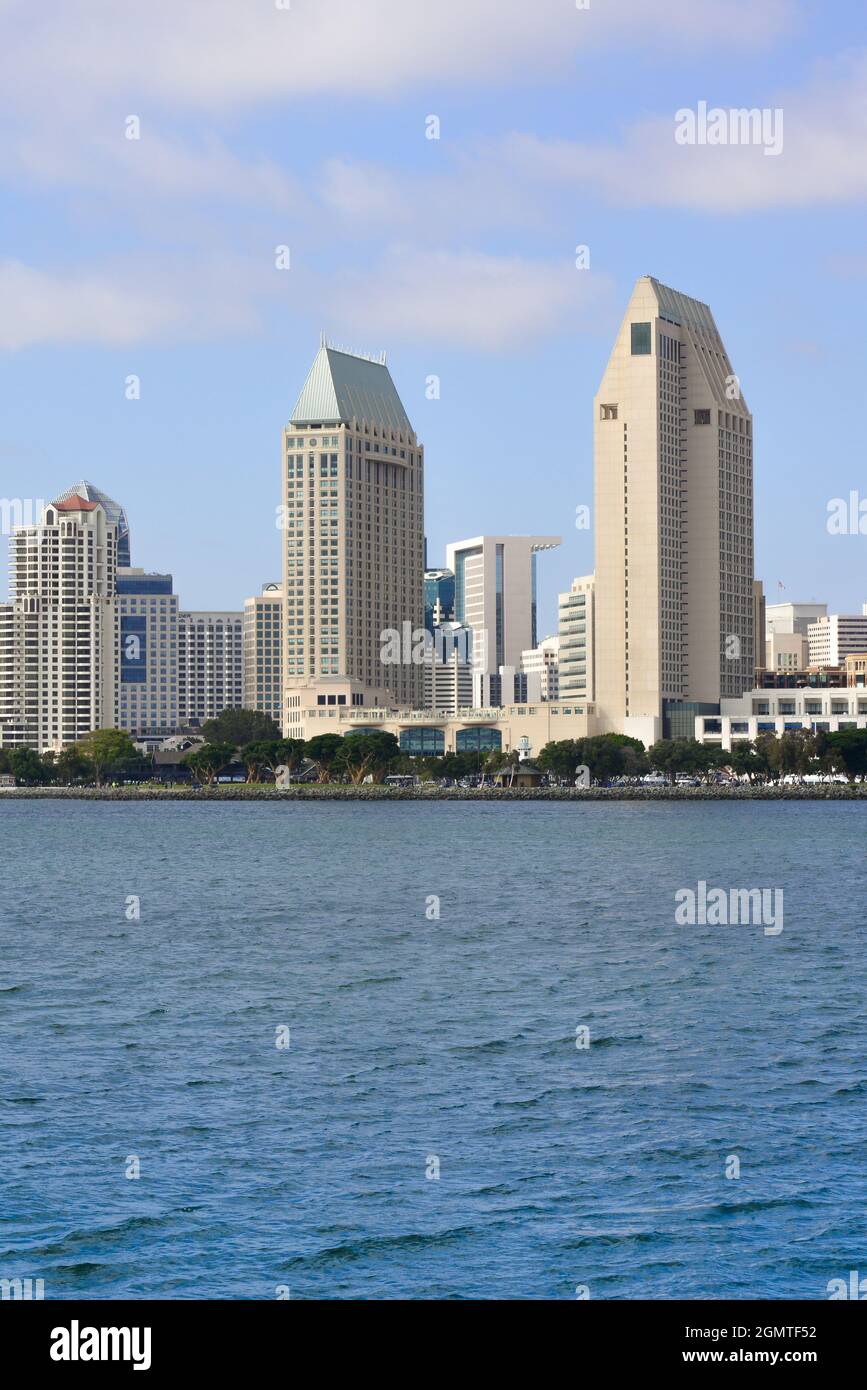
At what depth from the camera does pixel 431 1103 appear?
30.2 m

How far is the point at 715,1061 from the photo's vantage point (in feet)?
113

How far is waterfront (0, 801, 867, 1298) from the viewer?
21562 millimetres

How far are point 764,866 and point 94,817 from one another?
114736 millimetres

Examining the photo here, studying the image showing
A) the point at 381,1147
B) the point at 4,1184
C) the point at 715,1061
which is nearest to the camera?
the point at 4,1184

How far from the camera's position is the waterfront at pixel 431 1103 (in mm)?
21562

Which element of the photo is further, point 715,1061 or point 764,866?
point 764,866

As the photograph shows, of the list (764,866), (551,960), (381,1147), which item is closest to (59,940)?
(551,960)

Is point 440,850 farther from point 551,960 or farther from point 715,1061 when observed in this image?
point 715,1061

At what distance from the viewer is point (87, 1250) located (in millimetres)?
21828
